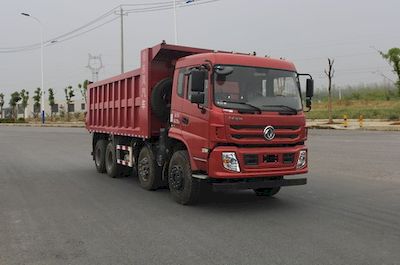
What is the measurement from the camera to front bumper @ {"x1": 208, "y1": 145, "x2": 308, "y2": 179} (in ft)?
24.5

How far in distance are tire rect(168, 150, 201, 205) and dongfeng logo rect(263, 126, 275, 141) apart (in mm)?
1401

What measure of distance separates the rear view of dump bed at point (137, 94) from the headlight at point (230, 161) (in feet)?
8.80

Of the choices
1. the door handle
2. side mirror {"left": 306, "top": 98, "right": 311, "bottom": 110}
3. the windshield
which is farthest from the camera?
side mirror {"left": 306, "top": 98, "right": 311, "bottom": 110}

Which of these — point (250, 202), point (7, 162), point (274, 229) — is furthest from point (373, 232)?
point (7, 162)

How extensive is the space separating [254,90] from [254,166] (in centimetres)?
128

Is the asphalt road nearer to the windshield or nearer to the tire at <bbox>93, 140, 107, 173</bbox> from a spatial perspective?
the tire at <bbox>93, 140, 107, 173</bbox>

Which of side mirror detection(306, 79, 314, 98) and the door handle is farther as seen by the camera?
side mirror detection(306, 79, 314, 98)

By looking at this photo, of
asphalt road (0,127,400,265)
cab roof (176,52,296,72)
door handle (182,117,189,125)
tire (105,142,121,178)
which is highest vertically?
cab roof (176,52,296,72)

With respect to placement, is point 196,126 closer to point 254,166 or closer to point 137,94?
point 254,166

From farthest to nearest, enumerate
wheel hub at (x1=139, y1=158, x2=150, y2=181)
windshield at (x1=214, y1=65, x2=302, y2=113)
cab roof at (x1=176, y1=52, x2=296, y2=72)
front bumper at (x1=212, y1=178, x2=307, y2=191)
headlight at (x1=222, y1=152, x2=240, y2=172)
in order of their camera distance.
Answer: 1. wheel hub at (x1=139, y1=158, x2=150, y2=181)
2. cab roof at (x1=176, y1=52, x2=296, y2=72)
3. windshield at (x1=214, y1=65, x2=302, y2=113)
4. front bumper at (x1=212, y1=178, x2=307, y2=191)
5. headlight at (x1=222, y1=152, x2=240, y2=172)

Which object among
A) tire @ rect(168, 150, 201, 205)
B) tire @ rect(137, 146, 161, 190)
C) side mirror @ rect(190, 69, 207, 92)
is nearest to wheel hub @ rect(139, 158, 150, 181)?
tire @ rect(137, 146, 161, 190)

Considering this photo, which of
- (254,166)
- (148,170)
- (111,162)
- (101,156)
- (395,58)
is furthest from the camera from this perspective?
(395,58)

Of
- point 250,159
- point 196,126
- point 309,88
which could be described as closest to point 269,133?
point 250,159

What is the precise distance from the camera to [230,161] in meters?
7.48
